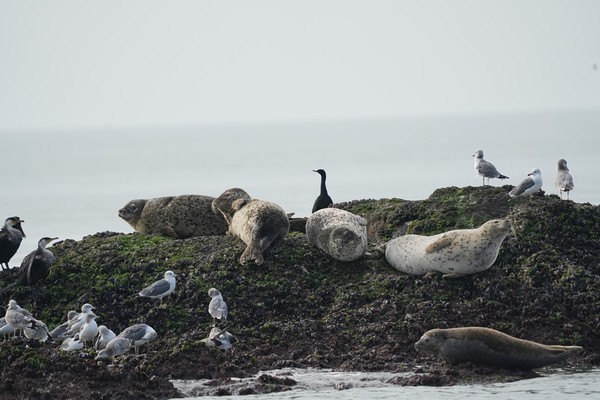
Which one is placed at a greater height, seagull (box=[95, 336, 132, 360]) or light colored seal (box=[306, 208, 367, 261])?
light colored seal (box=[306, 208, 367, 261])

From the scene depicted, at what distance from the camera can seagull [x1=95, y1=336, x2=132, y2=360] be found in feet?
38.4

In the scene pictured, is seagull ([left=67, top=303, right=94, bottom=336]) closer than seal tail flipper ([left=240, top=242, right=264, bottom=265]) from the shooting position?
Yes

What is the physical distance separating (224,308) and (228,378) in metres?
1.33

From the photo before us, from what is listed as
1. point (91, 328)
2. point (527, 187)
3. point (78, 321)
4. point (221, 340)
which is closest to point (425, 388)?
point (221, 340)

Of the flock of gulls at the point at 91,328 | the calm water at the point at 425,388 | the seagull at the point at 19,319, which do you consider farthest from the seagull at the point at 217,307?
the seagull at the point at 19,319

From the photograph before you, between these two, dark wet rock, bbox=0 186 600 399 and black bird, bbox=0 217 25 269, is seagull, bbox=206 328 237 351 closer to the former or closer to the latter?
dark wet rock, bbox=0 186 600 399

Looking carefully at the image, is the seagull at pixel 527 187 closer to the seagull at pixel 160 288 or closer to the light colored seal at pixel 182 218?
the light colored seal at pixel 182 218

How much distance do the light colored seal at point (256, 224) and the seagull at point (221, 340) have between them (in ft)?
6.89

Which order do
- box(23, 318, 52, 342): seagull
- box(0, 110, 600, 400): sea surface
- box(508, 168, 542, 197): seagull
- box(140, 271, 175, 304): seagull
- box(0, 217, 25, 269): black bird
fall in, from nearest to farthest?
box(0, 110, 600, 400): sea surface
box(23, 318, 52, 342): seagull
box(140, 271, 175, 304): seagull
box(0, 217, 25, 269): black bird
box(508, 168, 542, 197): seagull

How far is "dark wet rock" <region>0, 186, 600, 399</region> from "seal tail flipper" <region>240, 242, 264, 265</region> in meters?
0.10

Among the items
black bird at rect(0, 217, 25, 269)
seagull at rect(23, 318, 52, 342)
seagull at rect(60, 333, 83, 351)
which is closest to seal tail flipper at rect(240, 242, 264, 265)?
seagull at rect(60, 333, 83, 351)

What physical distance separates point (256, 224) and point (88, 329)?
3.35 metres

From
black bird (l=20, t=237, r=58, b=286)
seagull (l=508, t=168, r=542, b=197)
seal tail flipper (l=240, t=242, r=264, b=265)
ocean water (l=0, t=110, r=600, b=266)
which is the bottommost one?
ocean water (l=0, t=110, r=600, b=266)

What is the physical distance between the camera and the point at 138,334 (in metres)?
12.2
